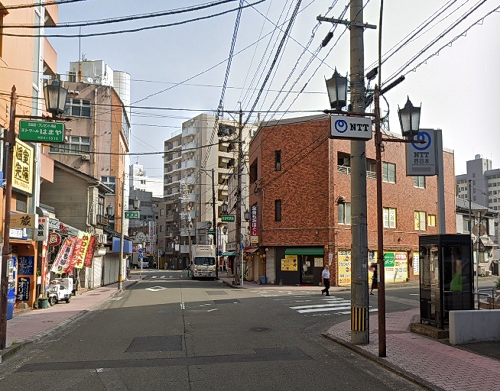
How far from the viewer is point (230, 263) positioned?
207 ft

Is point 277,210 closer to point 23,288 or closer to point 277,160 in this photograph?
point 277,160

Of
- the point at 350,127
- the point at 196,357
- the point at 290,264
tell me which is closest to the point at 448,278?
the point at 350,127

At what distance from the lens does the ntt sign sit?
1073 cm

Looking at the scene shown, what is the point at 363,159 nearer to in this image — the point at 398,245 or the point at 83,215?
the point at 83,215

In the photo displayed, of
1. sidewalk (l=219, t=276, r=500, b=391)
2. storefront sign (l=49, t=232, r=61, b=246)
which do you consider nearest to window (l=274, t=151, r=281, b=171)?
storefront sign (l=49, t=232, r=61, b=246)

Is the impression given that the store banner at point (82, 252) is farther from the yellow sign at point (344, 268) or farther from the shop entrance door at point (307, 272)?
the yellow sign at point (344, 268)

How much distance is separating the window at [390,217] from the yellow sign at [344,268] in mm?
5364

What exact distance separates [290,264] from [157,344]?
80.1ft

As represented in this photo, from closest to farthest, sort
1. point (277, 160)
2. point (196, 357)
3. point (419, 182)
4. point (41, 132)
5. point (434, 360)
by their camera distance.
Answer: point (434, 360)
point (196, 357)
point (41, 132)
point (277, 160)
point (419, 182)

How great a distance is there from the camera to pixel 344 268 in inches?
1383

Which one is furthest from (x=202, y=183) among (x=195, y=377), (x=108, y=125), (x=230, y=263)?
(x=195, y=377)

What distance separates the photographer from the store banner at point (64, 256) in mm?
22891

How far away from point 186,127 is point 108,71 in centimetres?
3126

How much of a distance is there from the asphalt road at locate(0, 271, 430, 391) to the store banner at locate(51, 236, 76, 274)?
17.4 ft
